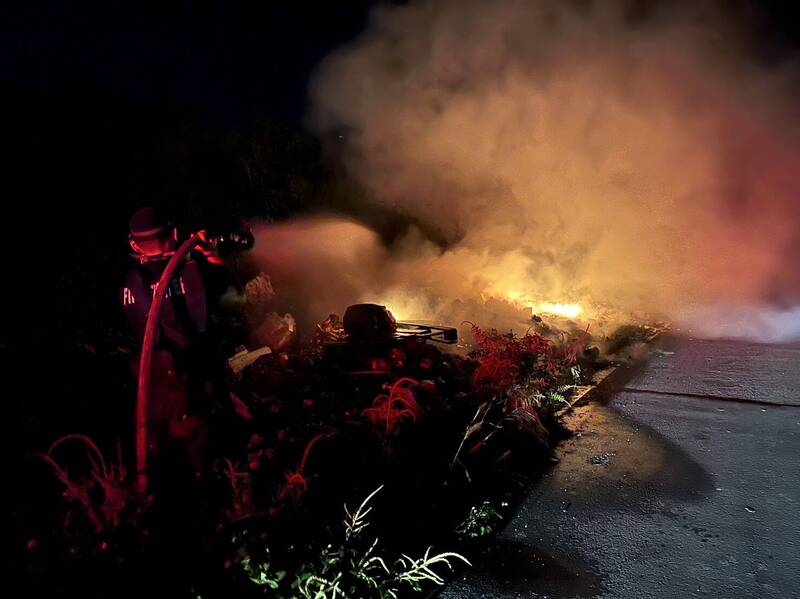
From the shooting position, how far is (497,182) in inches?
365

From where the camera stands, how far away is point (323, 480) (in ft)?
9.94

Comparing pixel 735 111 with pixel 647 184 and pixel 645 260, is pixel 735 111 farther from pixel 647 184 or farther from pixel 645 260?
pixel 645 260

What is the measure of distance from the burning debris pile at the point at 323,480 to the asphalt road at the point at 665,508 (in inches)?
10.5

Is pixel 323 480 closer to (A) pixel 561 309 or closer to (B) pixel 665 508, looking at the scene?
(B) pixel 665 508

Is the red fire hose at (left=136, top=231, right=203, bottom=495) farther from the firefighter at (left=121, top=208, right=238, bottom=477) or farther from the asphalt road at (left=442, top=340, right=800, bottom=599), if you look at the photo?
the asphalt road at (left=442, top=340, right=800, bottom=599)

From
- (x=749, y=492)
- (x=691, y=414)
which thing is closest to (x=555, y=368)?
(x=691, y=414)

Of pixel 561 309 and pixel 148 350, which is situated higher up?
pixel 561 309

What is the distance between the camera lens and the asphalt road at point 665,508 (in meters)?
2.54

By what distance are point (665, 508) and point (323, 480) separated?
1.92 metres

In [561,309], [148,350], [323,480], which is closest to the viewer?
[148,350]

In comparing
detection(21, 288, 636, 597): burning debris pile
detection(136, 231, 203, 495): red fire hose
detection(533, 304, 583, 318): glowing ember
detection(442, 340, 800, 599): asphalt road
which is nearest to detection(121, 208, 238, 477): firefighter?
detection(21, 288, 636, 597): burning debris pile

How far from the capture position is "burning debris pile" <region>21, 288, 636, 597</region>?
7.88 ft

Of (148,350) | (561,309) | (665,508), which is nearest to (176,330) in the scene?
(148,350)

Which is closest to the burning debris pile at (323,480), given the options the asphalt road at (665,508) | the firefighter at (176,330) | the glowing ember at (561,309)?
the firefighter at (176,330)
